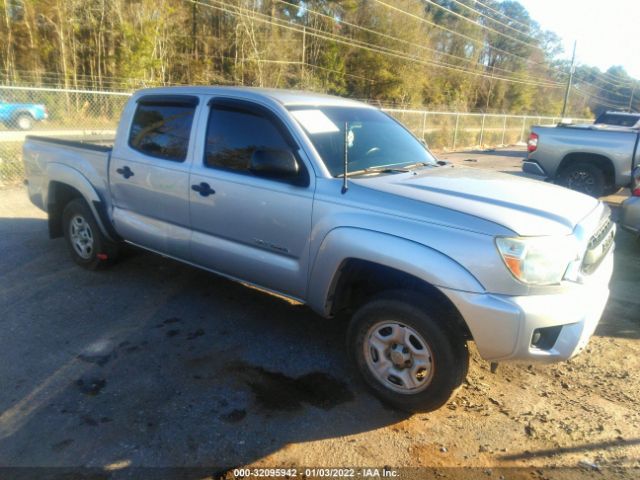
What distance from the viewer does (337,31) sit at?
36.1 m

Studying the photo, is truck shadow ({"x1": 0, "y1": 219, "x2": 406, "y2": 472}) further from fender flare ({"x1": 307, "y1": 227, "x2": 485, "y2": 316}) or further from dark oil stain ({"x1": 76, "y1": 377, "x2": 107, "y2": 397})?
fender flare ({"x1": 307, "y1": 227, "x2": 485, "y2": 316})

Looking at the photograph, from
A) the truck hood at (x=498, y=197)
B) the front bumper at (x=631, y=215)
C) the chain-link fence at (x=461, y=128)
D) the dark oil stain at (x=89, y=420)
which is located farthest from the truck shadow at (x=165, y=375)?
the chain-link fence at (x=461, y=128)

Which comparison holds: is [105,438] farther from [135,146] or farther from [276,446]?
[135,146]

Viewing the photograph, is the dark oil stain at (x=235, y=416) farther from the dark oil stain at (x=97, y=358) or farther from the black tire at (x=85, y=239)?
the black tire at (x=85, y=239)

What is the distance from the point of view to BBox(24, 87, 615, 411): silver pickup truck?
8.65 ft

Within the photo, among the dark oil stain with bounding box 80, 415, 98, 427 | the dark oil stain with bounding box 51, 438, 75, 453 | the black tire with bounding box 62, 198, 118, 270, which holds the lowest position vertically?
the dark oil stain with bounding box 51, 438, 75, 453

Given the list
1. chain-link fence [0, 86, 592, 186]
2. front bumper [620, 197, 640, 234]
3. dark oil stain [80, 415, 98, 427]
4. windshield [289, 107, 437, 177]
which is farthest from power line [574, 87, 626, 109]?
dark oil stain [80, 415, 98, 427]

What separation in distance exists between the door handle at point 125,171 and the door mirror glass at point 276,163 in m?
1.69

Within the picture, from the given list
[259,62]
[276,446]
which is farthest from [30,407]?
[259,62]

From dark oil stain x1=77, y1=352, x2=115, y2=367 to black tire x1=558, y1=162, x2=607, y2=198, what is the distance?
→ 8616 millimetres

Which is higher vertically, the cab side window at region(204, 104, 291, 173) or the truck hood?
the cab side window at region(204, 104, 291, 173)

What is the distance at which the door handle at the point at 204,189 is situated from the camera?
3.75 metres

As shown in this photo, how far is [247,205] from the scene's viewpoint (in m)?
3.52

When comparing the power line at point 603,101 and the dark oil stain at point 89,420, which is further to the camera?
the power line at point 603,101
